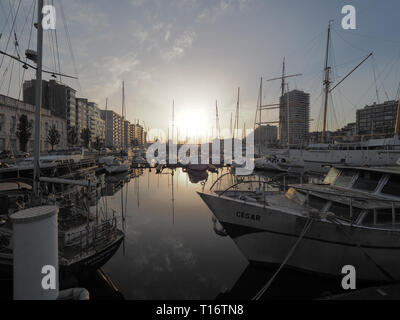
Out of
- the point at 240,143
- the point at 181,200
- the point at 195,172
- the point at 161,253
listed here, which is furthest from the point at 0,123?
the point at 240,143

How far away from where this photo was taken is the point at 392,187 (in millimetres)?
6480

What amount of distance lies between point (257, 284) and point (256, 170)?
37.0 m

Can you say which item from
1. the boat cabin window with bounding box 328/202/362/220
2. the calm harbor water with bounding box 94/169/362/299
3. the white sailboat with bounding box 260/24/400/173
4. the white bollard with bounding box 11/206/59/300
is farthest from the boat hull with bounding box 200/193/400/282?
the white sailboat with bounding box 260/24/400/173

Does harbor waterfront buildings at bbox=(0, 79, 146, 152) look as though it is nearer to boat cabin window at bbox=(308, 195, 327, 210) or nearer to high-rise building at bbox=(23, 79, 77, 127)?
high-rise building at bbox=(23, 79, 77, 127)

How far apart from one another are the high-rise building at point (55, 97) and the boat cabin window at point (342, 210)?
287 ft

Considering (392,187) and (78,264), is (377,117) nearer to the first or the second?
(392,187)

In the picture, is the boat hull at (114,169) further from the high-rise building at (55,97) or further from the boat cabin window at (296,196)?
the high-rise building at (55,97)

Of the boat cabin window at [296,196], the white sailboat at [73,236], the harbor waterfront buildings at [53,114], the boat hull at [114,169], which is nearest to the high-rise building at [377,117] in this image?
the boat cabin window at [296,196]

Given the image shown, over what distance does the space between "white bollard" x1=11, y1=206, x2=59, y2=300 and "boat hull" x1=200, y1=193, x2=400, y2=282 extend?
16.5 ft

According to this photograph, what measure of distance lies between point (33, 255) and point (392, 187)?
10.6 metres

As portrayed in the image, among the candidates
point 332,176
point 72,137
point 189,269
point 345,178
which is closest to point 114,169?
point 189,269

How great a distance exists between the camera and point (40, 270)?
3119 millimetres

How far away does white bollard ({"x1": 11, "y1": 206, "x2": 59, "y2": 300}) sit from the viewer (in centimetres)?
300
